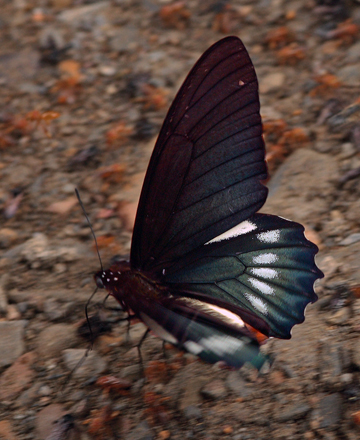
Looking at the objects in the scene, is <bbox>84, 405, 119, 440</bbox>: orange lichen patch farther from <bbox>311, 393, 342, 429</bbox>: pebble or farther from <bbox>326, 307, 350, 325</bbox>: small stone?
<bbox>326, 307, 350, 325</bbox>: small stone

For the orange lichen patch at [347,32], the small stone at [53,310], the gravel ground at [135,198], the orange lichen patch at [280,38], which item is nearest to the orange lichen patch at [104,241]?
the gravel ground at [135,198]

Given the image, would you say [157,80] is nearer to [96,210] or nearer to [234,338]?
[96,210]

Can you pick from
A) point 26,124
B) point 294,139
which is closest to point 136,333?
point 294,139

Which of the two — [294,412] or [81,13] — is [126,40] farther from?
[294,412]

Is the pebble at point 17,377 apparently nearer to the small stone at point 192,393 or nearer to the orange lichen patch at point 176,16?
the small stone at point 192,393

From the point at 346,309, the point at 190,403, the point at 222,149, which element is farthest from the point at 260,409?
the point at 222,149

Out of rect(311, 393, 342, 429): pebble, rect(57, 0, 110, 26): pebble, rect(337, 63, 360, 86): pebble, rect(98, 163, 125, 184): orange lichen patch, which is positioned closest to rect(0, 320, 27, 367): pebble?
rect(98, 163, 125, 184): orange lichen patch
